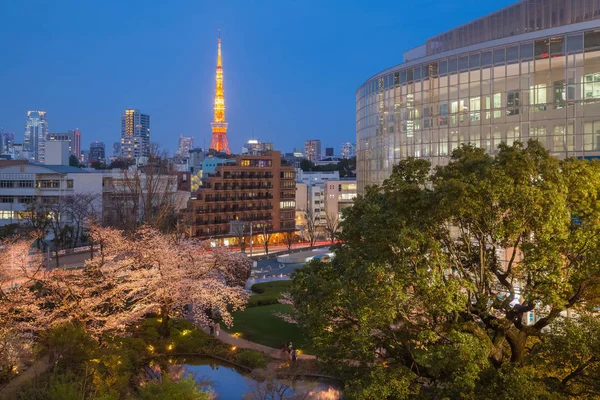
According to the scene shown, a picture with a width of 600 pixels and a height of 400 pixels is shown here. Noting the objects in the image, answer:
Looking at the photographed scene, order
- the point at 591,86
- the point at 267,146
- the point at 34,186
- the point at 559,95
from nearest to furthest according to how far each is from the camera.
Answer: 1. the point at 591,86
2. the point at 559,95
3. the point at 34,186
4. the point at 267,146

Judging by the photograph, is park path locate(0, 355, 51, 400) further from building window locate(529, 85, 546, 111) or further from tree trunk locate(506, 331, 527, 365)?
building window locate(529, 85, 546, 111)

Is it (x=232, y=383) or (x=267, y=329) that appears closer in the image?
(x=232, y=383)

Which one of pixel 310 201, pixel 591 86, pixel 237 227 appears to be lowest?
pixel 237 227

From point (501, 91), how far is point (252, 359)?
69.7ft

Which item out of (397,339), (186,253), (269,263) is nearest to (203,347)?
(186,253)

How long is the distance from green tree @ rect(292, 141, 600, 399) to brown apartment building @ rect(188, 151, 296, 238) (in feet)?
182

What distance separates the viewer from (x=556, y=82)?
30.0 m

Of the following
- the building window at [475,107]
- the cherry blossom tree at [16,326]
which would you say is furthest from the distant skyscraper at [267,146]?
the cherry blossom tree at [16,326]

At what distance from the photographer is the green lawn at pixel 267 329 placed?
91.8ft

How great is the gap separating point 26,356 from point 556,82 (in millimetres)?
29834

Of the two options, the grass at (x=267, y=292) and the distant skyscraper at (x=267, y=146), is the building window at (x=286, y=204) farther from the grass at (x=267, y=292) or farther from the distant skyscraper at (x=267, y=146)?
the grass at (x=267, y=292)

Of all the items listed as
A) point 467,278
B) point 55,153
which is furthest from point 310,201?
point 467,278

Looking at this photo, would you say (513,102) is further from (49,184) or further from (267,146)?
(267,146)

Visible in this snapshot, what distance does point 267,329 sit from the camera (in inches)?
1179
